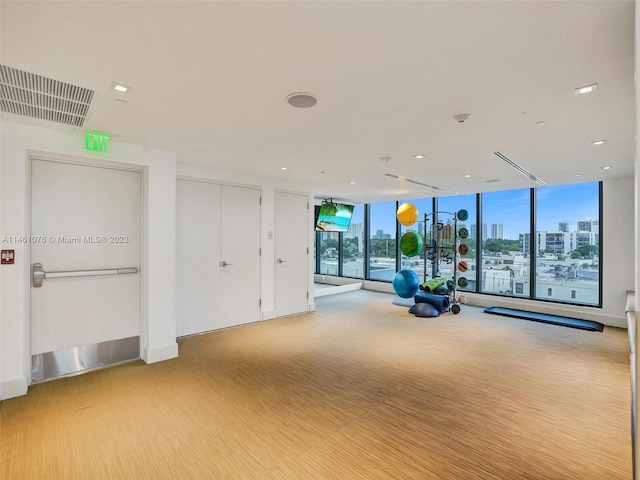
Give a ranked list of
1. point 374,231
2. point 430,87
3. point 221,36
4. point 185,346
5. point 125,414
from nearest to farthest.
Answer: point 221,36 < point 430,87 < point 125,414 < point 185,346 < point 374,231

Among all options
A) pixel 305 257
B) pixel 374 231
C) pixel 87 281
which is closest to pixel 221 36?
pixel 87 281

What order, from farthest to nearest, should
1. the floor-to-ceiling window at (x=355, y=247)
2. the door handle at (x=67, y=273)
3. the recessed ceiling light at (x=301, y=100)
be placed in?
the floor-to-ceiling window at (x=355, y=247) < the door handle at (x=67, y=273) < the recessed ceiling light at (x=301, y=100)

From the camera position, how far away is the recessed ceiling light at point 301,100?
2.59 m

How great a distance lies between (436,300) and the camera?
271 inches

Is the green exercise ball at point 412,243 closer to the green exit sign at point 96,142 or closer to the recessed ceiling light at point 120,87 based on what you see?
the green exit sign at point 96,142

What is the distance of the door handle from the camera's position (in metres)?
3.48

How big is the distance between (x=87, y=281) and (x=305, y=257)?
13.3ft

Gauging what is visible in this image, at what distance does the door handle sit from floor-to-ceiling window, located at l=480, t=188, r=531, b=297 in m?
7.68

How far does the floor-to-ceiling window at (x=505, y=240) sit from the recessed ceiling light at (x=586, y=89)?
5.51 metres

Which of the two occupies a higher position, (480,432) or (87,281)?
(87,281)

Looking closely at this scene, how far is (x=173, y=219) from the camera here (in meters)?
4.29

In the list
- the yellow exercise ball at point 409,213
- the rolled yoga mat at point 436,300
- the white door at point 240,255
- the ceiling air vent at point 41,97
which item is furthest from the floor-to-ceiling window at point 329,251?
the ceiling air vent at point 41,97

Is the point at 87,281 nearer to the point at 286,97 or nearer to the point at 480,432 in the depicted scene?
the point at 286,97

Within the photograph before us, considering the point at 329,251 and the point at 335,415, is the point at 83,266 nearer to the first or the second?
the point at 335,415
